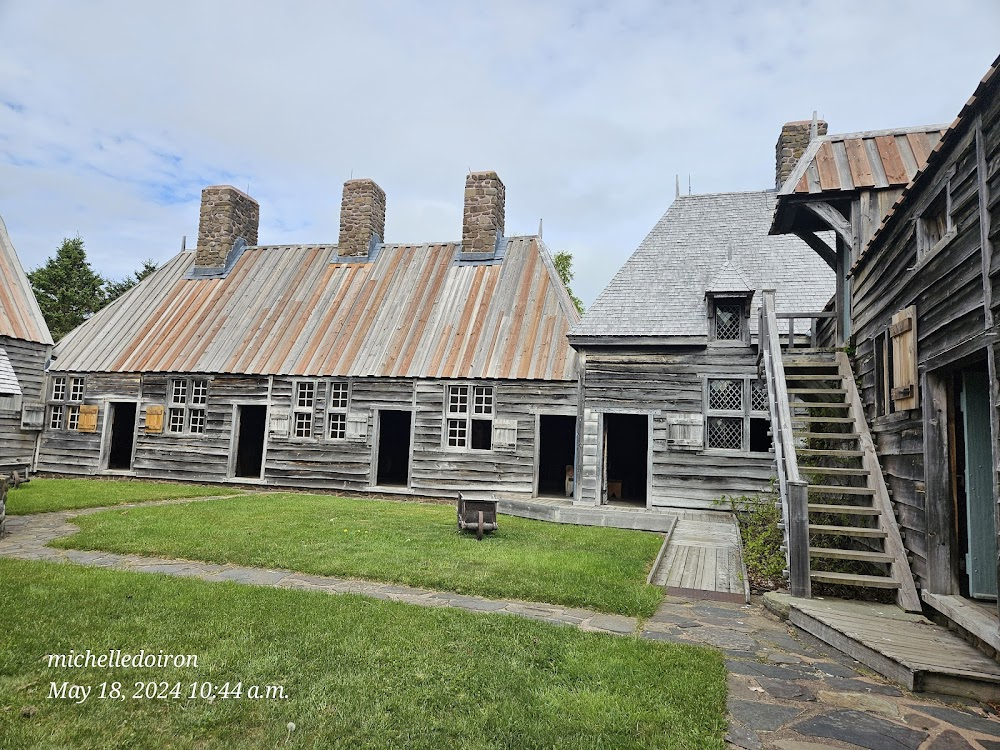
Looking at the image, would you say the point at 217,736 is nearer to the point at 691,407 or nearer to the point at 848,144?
the point at 848,144

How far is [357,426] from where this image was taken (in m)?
17.6

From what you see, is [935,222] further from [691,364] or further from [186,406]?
[186,406]

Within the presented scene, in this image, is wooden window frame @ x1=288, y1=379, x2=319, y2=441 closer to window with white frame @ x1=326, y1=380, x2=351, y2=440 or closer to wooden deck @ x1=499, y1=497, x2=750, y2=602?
window with white frame @ x1=326, y1=380, x2=351, y2=440

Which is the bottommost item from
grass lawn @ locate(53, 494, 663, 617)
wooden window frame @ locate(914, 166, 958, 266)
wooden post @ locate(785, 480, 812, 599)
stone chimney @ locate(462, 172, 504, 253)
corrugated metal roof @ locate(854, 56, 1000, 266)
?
grass lawn @ locate(53, 494, 663, 617)

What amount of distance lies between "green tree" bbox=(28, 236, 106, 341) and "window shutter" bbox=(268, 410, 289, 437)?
26.8 m

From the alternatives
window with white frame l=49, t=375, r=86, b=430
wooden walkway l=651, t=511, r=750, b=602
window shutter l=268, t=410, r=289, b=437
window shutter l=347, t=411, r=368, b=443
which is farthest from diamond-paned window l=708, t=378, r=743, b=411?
window with white frame l=49, t=375, r=86, b=430

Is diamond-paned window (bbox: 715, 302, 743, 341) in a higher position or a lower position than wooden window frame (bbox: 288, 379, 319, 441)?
higher

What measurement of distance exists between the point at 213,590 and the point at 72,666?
197 cm

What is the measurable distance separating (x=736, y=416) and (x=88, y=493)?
14751 millimetres

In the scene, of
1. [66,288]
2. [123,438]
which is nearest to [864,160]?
[123,438]

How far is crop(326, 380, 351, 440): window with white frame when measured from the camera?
58.4ft

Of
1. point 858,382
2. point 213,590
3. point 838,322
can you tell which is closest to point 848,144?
point 838,322

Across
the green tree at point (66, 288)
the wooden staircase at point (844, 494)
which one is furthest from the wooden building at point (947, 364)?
the green tree at point (66, 288)

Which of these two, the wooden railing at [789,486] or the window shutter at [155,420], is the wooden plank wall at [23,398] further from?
the wooden railing at [789,486]
